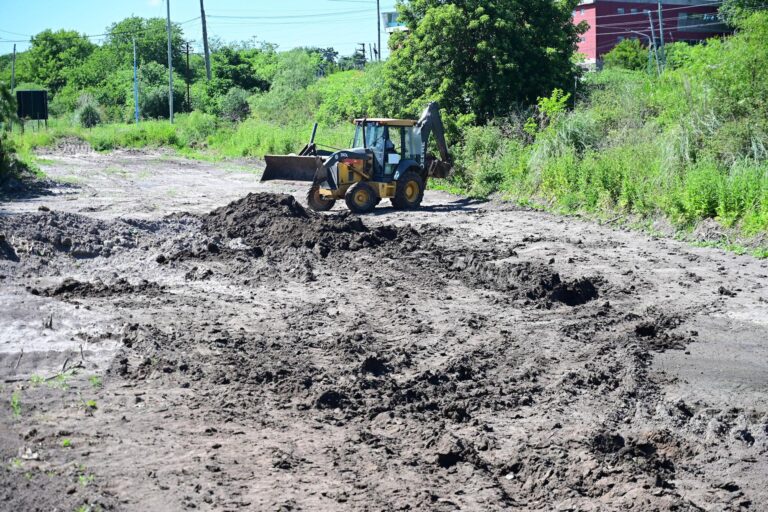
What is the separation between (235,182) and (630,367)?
23868mm

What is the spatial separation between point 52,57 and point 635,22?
58753 millimetres

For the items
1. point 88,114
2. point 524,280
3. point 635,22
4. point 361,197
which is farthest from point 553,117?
point 635,22

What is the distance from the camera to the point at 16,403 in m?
7.86

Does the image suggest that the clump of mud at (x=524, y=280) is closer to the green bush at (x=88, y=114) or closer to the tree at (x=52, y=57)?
the green bush at (x=88, y=114)

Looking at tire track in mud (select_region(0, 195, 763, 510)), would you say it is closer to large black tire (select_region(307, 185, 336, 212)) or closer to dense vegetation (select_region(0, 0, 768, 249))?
dense vegetation (select_region(0, 0, 768, 249))

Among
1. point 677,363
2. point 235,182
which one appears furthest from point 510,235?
point 235,182

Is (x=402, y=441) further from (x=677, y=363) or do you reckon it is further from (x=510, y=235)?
(x=510, y=235)

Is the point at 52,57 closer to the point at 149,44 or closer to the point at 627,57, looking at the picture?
the point at 149,44

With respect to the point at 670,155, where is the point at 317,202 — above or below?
below

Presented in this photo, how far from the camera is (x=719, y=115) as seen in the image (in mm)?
18812

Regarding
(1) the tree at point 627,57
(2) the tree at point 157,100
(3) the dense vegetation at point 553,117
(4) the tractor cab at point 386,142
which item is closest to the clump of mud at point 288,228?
(4) the tractor cab at point 386,142

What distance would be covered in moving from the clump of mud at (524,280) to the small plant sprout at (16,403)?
274 inches

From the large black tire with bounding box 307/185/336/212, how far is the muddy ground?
4.35 meters

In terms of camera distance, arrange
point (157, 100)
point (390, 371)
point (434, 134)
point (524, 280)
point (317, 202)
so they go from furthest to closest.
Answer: point (157, 100) < point (434, 134) < point (317, 202) < point (524, 280) < point (390, 371)
